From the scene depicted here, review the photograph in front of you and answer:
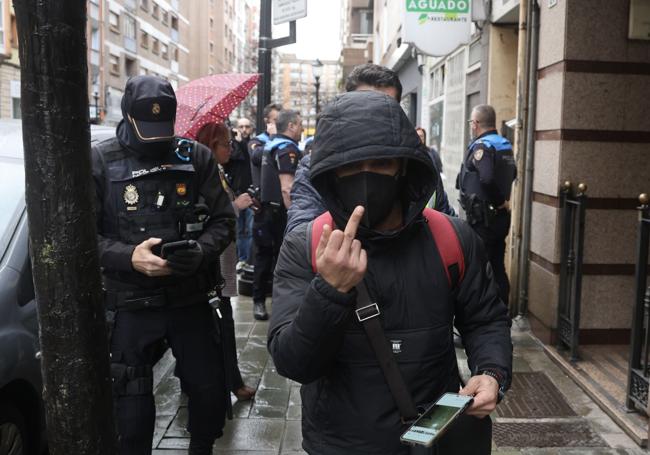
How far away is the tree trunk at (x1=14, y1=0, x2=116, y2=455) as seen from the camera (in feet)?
6.30

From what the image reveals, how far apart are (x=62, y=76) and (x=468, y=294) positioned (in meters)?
1.31

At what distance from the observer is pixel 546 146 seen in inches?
230

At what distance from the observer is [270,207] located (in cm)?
695

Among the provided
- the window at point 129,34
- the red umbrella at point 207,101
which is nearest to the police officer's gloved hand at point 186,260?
the red umbrella at point 207,101

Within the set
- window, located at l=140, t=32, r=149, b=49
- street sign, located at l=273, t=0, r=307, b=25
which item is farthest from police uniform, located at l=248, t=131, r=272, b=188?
window, located at l=140, t=32, r=149, b=49

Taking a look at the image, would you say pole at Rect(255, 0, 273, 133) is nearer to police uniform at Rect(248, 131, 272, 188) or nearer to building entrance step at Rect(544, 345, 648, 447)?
police uniform at Rect(248, 131, 272, 188)

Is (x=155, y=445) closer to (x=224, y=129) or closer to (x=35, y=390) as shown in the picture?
(x=35, y=390)

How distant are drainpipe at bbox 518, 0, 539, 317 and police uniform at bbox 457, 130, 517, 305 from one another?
0.17 metres

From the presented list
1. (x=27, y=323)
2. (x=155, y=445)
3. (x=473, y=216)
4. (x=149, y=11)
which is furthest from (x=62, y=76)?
(x=149, y=11)

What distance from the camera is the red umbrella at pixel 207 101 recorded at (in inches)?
192

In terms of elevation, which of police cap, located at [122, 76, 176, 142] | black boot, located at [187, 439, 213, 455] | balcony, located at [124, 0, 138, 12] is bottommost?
black boot, located at [187, 439, 213, 455]

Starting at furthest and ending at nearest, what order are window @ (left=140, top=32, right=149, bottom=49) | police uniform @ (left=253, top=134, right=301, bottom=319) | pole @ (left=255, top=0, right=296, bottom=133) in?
window @ (left=140, top=32, right=149, bottom=49) < pole @ (left=255, top=0, right=296, bottom=133) < police uniform @ (left=253, top=134, right=301, bottom=319)

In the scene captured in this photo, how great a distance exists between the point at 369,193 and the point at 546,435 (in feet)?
9.46

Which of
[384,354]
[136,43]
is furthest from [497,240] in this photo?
[136,43]
